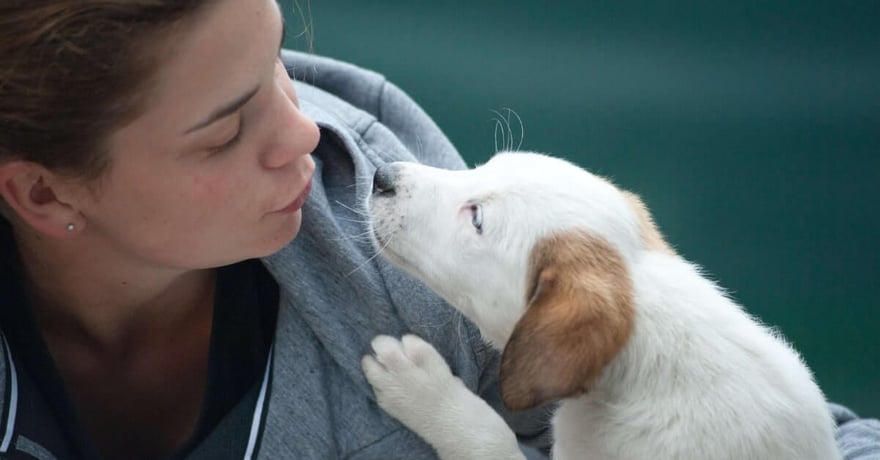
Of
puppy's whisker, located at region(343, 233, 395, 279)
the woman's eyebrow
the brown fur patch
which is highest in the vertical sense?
the woman's eyebrow

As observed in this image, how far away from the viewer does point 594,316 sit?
48.9 inches

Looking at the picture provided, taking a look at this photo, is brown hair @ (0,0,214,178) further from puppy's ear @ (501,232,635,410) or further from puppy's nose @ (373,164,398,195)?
puppy's ear @ (501,232,635,410)

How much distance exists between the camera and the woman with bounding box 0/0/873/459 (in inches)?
42.9

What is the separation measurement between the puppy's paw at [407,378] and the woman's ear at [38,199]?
1.49ft

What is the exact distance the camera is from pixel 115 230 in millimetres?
1266

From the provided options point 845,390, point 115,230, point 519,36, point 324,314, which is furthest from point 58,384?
point 845,390

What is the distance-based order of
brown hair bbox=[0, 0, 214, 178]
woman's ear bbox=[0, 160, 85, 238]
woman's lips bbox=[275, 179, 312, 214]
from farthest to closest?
woman's lips bbox=[275, 179, 312, 214] < woman's ear bbox=[0, 160, 85, 238] < brown hair bbox=[0, 0, 214, 178]

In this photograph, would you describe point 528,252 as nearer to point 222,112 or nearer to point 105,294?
point 222,112

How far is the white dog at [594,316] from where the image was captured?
4.11ft

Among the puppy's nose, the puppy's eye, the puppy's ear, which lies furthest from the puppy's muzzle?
the puppy's ear

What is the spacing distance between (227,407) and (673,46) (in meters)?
1.38

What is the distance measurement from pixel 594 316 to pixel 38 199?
0.66m

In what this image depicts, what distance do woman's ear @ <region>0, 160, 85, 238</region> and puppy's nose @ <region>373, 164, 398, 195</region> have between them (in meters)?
0.39

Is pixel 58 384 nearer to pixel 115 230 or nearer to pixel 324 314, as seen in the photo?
pixel 115 230
